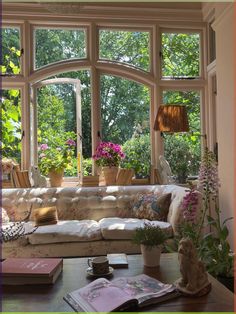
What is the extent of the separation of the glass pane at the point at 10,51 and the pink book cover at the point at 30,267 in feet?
11.6

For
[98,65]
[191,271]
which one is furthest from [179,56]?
[191,271]

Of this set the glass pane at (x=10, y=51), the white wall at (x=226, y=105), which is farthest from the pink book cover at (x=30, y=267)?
the glass pane at (x=10, y=51)

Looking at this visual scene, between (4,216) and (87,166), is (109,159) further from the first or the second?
(4,216)

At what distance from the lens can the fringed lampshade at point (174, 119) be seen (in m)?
3.57

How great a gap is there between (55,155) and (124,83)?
58.0 inches

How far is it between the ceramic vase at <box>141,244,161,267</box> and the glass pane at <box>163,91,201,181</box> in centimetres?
304

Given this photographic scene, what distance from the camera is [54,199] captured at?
4258mm

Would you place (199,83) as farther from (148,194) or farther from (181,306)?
(181,306)

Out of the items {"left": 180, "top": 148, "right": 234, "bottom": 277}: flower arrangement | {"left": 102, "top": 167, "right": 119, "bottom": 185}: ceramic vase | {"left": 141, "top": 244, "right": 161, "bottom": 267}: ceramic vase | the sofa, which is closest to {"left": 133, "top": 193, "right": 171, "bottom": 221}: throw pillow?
the sofa

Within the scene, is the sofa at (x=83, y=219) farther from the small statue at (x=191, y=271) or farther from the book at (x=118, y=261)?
the small statue at (x=191, y=271)

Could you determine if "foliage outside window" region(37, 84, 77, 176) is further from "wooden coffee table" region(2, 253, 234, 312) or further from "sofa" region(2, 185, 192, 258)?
"wooden coffee table" region(2, 253, 234, 312)

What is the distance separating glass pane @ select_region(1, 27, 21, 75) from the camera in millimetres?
4836

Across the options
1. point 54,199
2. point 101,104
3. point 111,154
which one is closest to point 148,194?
point 111,154

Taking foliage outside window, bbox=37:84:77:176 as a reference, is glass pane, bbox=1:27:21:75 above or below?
above
